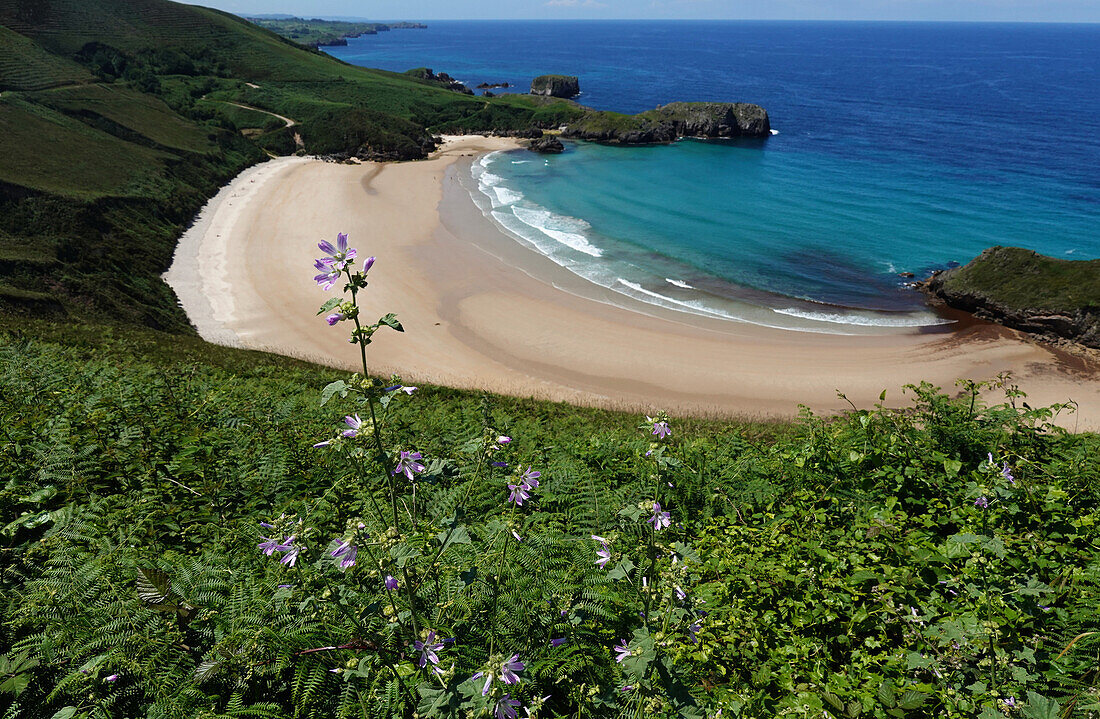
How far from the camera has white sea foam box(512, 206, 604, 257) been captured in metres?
37.8

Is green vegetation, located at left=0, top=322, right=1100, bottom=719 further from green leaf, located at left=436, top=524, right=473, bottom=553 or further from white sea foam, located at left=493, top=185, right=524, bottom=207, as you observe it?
white sea foam, located at left=493, top=185, right=524, bottom=207

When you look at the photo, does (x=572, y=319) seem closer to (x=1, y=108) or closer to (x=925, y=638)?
(x=925, y=638)

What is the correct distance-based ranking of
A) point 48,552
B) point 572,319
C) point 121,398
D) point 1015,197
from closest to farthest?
point 48,552, point 121,398, point 572,319, point 1015,197

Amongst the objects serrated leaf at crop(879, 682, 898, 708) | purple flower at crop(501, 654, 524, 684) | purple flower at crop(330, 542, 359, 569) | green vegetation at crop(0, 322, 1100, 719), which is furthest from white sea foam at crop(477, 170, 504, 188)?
purple flower at crop(501, 654, 524, 684)

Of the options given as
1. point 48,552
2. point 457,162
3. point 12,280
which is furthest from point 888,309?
point 457,162

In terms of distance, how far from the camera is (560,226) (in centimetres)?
4178

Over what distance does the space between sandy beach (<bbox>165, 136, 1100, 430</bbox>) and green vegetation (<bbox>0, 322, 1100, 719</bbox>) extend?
1275 centimetres

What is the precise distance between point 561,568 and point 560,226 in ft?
127

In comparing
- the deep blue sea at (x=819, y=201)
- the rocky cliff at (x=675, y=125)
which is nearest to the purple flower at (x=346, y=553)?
the deep blue sea at (x=819, y=201)

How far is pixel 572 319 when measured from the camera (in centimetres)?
2811

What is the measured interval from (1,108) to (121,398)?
54.8 m

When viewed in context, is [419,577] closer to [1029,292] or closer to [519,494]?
[519,494]

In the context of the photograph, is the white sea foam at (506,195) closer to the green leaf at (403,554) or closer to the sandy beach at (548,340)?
the sandy beach at (548,340)

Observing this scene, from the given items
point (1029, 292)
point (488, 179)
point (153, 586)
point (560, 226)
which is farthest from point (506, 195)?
point (153, 586)
